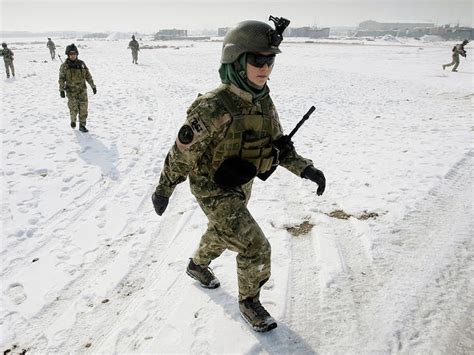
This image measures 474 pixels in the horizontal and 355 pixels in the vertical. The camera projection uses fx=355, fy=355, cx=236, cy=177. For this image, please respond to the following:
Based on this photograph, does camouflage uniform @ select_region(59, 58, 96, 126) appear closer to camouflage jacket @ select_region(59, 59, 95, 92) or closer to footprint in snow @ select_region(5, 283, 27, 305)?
camouflage jacket @ select_region(59, 59, 95, 92)

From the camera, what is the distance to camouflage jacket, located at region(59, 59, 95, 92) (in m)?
8.28

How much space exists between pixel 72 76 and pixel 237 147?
743 cm

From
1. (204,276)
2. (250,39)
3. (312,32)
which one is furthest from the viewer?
(312,32)

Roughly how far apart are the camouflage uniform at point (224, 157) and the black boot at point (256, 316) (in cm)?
16

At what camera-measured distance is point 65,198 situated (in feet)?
17.0

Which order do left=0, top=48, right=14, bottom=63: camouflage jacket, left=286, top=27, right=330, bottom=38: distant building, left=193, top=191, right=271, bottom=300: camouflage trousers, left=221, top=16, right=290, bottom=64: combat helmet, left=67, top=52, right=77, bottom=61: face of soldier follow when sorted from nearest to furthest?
1. left=221, top=16, right=290, bottom=64: combat helmet
2. left=193, top=191, right=271, bottom=300: camouflage trousers
3. left=67, top=52, right=77, bottom=61: face of soldier
4. left=0, top=48, right=14, bottom=63: camouflage jacket
5. left=286, top=27, right=330, bottom=38: distant building

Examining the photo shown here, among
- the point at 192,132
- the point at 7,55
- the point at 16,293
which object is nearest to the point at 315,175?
the point at 192,132

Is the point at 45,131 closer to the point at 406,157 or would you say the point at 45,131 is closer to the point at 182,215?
the point at 182,215

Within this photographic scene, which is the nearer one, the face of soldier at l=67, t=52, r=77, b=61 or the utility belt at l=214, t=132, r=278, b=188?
the utility belt at l=214, t=132, r=278, b=188

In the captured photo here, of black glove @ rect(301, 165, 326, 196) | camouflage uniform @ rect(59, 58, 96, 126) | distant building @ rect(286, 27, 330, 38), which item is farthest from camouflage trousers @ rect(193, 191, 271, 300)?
distant building @ rect(286, 27, 330, 38)

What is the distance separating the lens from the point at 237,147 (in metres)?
2.38

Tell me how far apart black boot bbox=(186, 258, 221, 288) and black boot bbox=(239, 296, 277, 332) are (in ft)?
1.62

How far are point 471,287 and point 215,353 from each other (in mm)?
2371

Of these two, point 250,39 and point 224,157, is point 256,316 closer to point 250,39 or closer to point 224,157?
point 224,157
